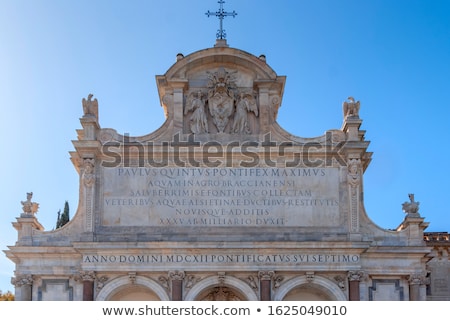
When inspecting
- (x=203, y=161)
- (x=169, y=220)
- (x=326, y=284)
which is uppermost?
(x=203, y=161)

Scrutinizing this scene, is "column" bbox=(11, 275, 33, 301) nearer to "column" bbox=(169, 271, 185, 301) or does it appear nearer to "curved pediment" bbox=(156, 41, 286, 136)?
"column" bbox=(169, 271, 185, 301)

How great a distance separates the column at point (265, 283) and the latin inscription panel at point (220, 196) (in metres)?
2.26

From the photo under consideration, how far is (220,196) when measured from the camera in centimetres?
3509

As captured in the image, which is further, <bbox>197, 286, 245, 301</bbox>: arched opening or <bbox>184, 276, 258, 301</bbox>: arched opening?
<bbox>197, 286, 245, 301</bbox>: arched opening

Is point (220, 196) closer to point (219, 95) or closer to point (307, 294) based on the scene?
point (219, 95)

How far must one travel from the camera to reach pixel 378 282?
111ft

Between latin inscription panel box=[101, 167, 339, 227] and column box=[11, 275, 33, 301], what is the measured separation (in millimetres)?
3606

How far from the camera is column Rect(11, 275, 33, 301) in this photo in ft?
109

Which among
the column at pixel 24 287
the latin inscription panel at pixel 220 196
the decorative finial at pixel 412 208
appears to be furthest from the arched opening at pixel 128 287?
the decorative finial at pixel 412 208

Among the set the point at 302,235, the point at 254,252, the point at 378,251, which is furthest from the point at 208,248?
the point at 378,251

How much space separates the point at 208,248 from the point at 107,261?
3880 millimetres

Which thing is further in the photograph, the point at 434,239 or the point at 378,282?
the point at 434,239

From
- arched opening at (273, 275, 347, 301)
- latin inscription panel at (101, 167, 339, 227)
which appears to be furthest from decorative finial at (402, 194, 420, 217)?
arched opening at (273, 275, 347, 301)
